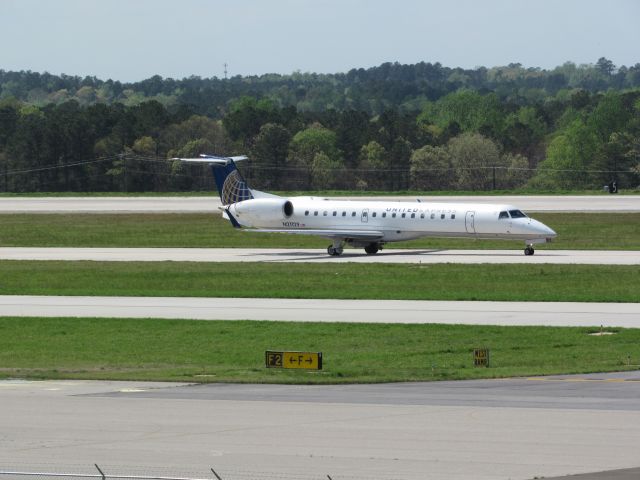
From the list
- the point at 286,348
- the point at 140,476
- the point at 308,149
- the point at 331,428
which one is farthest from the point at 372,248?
the point at 308,149

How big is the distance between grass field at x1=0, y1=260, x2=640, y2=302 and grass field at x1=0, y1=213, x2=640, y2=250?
57.3 feet

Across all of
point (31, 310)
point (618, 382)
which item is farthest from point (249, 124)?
point (618, 382)

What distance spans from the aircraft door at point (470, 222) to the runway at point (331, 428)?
36.8m

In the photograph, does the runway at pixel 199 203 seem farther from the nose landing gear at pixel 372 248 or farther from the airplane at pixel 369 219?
the airplane at pixel 369 219

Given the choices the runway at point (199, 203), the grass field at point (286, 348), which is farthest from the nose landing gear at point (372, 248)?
the runway at point (199, 203)

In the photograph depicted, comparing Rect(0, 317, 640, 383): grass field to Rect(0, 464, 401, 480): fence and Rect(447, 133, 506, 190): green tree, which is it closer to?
Rect(0, 464, 401, 480): fence

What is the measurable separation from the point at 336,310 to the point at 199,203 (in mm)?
86264

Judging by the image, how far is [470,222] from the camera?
65875 millimetres

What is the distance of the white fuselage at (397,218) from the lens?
215 ft

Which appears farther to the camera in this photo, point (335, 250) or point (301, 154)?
point (301, 154)

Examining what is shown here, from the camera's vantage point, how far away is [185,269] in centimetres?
6016

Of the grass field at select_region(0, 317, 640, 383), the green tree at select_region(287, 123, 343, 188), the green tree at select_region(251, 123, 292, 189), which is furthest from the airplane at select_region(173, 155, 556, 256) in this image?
the green tree at select_region(251, 123, 292, 189)

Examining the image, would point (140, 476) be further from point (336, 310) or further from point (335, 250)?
point (335, 250)

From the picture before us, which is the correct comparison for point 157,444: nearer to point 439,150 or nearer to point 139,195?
point 139,195
